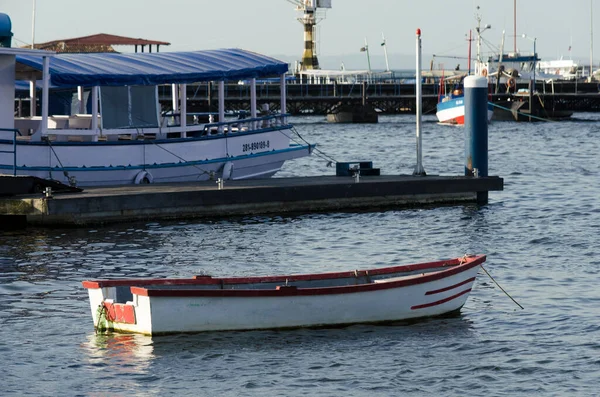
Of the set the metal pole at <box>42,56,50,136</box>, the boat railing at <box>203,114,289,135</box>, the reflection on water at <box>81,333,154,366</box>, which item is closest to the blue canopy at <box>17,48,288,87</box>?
the metal pole at <box>42,56,50,136</box>

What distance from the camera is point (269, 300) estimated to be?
15805mm

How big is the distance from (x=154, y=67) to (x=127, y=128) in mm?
1876

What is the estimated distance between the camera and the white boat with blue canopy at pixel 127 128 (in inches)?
1065

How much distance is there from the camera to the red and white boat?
15.5 metres

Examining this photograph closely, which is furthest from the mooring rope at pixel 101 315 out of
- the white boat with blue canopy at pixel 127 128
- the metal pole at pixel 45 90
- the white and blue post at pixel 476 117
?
the white and blue post at pixel 476 117

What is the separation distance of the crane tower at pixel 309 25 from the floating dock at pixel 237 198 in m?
99.1

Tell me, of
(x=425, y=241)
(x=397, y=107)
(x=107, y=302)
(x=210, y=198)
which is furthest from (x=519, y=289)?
(x=397, y=107)

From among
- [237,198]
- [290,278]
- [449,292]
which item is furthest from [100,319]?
[237,198]

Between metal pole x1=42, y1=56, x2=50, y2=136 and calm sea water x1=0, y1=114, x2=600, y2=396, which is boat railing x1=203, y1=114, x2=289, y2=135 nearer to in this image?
calm sea water x1=0, y1=114, x2=600, y2=396

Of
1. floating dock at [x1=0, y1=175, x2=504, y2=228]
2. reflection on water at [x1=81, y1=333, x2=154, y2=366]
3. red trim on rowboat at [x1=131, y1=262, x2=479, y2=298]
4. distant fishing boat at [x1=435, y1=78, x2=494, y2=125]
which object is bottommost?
reflection on water at [x1=81, y1=333, x2=154, y2=366]

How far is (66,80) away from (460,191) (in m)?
10.1

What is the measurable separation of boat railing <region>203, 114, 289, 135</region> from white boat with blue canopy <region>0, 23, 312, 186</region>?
0.04m

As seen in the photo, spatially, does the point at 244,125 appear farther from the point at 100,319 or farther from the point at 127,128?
the point at 100,319

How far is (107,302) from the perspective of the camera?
1579cm
